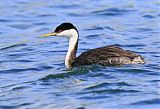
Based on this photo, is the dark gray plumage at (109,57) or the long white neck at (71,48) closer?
the dark gray plumage at (109,57)

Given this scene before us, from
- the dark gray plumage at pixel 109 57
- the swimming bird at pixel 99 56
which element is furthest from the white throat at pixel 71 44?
the dark gray plumage at pixel 109 57

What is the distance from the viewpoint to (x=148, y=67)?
15.9 meters

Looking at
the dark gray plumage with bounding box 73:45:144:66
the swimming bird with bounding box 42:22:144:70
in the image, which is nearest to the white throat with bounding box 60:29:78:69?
the swimming bird with bounding box 42:22:144:70

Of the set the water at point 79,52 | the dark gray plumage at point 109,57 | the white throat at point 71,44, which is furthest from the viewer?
the white throat at point 71,44

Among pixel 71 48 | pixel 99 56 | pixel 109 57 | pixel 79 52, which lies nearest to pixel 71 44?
pixel 71 48

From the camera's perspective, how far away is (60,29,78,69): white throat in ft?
54.5

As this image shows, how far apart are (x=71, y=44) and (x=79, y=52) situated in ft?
5.85

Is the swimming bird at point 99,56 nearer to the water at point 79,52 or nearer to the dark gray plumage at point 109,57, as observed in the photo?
the dark gray plumage at point 109,57

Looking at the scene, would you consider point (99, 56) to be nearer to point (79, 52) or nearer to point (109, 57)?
point (109, 57)

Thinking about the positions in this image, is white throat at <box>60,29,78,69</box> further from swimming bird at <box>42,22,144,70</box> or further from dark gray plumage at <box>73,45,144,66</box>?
dark gray plumage at <box>73,45,144,66</box>

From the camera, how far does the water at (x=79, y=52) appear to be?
13547 millimetres

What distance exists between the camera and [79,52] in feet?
61.4

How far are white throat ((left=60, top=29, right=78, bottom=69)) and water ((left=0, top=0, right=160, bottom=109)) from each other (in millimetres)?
280

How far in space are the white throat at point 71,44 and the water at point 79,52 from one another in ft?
0.92
